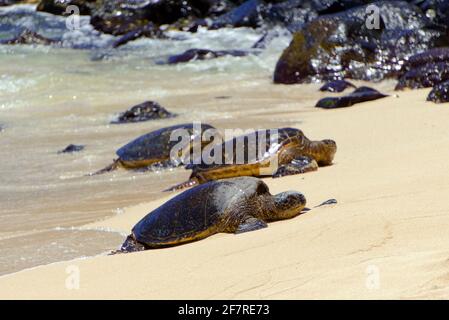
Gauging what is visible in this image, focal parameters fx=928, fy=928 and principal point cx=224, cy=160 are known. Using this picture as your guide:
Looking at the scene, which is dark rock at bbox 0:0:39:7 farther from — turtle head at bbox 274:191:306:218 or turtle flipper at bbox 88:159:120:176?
turtle head at bbox 274:191:306:218

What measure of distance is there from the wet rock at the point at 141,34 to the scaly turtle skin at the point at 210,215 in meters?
16.0

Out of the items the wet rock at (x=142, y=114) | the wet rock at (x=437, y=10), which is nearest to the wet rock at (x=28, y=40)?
the wet rock at (x=437, y=10)

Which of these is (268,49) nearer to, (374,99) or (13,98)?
(13,98)

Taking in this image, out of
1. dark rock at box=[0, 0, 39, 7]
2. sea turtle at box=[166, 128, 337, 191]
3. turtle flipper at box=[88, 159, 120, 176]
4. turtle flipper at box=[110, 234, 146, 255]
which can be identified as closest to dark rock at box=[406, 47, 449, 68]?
turtle flipper at box=[88, 159, 120, 176]

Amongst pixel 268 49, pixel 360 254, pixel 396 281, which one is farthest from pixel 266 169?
pixel 268 49

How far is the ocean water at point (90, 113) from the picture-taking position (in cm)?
634

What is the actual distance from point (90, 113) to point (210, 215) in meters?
7.24

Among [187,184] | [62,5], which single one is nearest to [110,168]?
[187,184]

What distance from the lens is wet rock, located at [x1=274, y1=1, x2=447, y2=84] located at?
13.9 meters

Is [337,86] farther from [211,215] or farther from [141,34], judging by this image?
[141,34]

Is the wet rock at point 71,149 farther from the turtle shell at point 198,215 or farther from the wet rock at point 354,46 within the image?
the wet rock at point 354,46

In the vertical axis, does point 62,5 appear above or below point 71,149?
below

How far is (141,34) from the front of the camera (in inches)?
850

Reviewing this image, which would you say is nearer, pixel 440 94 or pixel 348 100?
pixel 440 94
